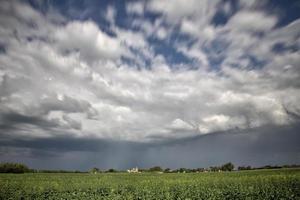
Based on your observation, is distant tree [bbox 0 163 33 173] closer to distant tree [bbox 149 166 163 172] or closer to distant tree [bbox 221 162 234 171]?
distant tree [bbox 149 166 163 172]

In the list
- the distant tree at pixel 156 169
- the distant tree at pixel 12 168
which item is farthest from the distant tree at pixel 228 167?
the distant tree at pixel 12 168

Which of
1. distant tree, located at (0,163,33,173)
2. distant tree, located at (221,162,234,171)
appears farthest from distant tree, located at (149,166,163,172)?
distant tree, located at (0,163,33,173)

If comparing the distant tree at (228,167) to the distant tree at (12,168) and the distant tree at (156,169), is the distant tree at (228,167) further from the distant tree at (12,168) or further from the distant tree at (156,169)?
the distant tree at (12,168)

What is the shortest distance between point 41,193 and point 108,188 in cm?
989

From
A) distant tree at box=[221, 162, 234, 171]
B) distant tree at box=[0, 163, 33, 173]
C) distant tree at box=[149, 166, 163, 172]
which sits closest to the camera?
distant tree at box=[0, 163, 33, 173]

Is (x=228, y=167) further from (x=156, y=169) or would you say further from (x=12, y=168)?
(x=12, y=168)

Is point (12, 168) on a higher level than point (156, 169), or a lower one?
lower

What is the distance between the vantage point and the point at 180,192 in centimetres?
3198

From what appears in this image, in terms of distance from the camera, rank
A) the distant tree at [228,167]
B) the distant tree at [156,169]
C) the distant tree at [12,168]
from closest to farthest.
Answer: the distant tree at [12,168], the distant tree at [228,167], the distant tree at [156,169]

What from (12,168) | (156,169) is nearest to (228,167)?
(156,169)

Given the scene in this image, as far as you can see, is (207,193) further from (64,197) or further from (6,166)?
(6,166)

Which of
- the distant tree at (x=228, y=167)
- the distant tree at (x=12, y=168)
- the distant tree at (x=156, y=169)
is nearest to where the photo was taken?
the distant tree at (x=12, y=168)

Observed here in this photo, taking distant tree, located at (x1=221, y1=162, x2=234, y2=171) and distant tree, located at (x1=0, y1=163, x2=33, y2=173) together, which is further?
distant tree, located at (x1=221, y1=162, x2=234, y2=171)

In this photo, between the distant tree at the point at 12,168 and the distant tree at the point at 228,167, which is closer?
the distant tree at the point at 12,168
